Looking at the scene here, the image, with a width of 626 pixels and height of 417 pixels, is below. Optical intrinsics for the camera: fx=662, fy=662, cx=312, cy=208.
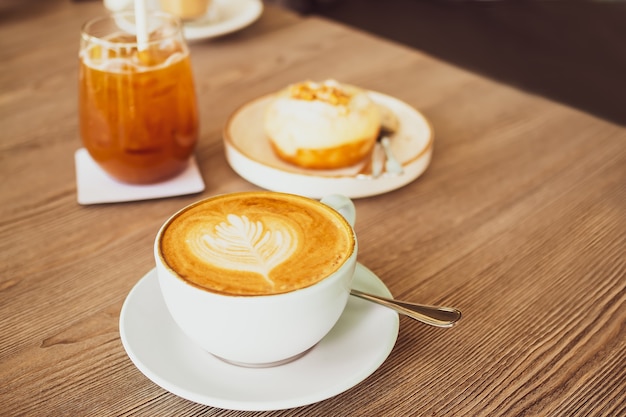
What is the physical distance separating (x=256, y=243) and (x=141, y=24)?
323mm

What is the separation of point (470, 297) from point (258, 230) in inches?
9.1

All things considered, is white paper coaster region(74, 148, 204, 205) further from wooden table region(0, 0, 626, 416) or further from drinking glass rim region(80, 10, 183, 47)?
drinking glass rim region(80, 10, 183, 47)

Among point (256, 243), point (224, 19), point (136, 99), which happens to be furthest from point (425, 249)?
point (224, 19)

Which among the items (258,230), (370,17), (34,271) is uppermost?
(258,230)

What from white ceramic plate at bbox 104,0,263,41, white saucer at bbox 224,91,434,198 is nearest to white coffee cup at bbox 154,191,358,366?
white saucer at bbox 224,91,434,198

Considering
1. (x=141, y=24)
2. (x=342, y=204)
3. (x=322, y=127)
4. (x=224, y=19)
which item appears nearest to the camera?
(x=342, y=204)

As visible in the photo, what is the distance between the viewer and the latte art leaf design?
51cm

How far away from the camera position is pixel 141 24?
0.71 m

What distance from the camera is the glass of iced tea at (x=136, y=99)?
0.74 metres

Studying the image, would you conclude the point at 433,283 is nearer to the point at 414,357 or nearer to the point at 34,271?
the point at 414,357

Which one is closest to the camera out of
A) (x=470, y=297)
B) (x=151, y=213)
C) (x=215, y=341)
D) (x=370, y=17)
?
(x=215, y=341)

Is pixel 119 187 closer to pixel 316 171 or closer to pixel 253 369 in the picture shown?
pixel 316 171

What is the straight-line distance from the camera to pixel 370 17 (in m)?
2.12

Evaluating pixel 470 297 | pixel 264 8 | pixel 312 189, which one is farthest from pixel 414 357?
pixel 264 8
